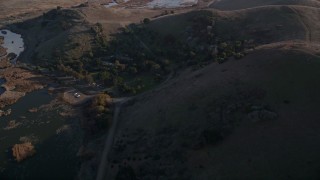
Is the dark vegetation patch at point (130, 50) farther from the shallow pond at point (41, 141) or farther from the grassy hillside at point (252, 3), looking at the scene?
the grassy hillside at point (252, 3)

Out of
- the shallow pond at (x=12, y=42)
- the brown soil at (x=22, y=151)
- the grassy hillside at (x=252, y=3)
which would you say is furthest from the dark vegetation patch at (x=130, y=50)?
the grassy hillside at (x=252, y=3)

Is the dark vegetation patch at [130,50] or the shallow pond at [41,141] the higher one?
the dark vegetation patch at [130,50]

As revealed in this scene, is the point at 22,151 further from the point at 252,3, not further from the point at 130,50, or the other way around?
the point at 252,3

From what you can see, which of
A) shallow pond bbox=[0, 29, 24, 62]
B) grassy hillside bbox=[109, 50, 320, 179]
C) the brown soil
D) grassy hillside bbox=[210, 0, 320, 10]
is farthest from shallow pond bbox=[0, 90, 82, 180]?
grassy hillside bbox=[210, 0, 320, 10]

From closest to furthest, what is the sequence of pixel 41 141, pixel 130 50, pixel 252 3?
pixel 41 141
pixel 130 50
pixel 252 3

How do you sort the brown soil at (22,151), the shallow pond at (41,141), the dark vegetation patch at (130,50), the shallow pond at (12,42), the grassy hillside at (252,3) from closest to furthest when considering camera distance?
the shallow pond at (41,141), the brown soil at (22,151), the dark vegetation patch at (130,50), the grassy hillside at (252,3), the shallow pond at (12,42)

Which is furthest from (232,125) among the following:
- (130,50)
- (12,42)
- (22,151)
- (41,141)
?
(12,42)
